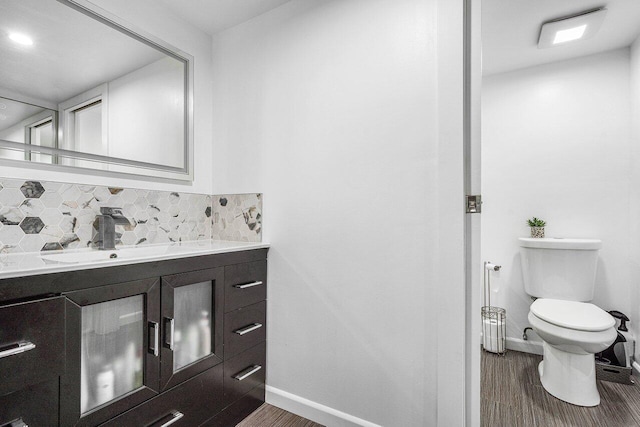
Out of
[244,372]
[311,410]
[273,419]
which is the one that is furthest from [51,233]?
[311,410]

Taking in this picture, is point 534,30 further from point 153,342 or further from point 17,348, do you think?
point 17,348

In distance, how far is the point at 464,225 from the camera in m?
1.28

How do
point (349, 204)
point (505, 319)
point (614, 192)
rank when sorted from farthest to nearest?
point (505, 319), point (614, 192), point (349, 204)

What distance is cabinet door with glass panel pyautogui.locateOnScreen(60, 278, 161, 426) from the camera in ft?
3.32

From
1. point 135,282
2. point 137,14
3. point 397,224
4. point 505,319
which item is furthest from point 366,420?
point 137,14

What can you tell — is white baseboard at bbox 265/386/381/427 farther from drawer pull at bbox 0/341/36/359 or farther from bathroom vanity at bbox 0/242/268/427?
drawer pull at bbox 0/341/36/359

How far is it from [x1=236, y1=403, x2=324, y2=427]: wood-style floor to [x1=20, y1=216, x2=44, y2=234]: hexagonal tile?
1340 mm

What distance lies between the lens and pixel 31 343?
90 cm

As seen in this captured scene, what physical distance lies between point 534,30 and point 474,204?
164cm

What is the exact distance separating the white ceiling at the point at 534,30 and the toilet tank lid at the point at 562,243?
1.41 m

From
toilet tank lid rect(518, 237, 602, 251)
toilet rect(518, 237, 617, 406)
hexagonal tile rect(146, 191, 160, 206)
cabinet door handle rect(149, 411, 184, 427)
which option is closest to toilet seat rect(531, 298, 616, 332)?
toilet rect(518, 237, 617, 406)

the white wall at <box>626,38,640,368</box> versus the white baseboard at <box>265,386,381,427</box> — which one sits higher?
the white wall at <box>626,38,640,368</box>

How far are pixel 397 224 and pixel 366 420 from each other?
3.17 ft

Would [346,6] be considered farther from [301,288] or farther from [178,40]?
[301,288]
